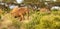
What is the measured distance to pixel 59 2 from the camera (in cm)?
830

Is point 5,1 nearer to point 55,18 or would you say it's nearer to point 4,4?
point 4,4

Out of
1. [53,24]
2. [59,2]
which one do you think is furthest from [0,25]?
[59,2]

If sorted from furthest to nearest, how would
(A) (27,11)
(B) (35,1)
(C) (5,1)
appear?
(C) (5,1)
(B) (35,1)
(A) (27,11)

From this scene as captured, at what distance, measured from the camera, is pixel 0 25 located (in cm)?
600

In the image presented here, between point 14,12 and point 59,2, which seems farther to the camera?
point 59,2

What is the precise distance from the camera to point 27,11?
7.16 m

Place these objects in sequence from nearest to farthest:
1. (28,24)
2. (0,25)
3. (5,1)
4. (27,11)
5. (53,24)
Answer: (53,24), (28,24), (0,25), (27,11), (5,1)

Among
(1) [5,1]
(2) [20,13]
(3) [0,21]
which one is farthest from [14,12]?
(1) [5,1]

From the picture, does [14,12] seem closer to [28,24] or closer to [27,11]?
[27,11]

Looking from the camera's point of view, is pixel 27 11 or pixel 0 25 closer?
pixel 0 25

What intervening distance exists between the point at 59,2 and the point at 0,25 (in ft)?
10.3

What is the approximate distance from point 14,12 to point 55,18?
2528 mm

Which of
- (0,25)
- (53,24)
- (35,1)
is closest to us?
(53,24)

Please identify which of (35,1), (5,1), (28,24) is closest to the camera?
(28,24)
